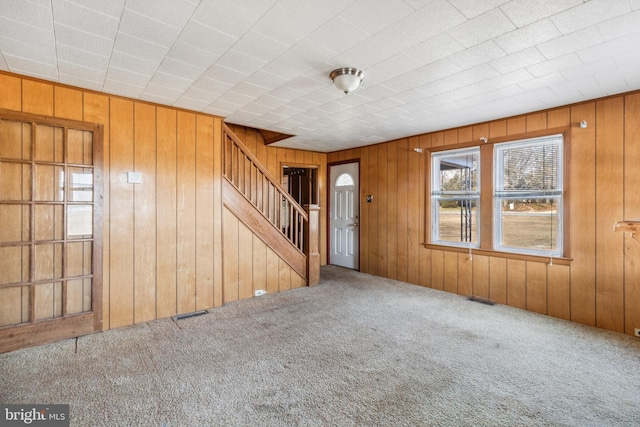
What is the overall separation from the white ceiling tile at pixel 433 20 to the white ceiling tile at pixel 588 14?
611 mm

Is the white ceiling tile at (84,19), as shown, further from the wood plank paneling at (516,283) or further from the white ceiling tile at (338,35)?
the wood plank paneling at (516,283)

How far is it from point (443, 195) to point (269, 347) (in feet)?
11.2

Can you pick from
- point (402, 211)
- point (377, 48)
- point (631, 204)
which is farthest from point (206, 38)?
point (631, 204)

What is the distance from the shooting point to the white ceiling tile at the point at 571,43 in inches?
83.4

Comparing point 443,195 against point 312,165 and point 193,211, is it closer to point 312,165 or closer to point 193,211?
point 312,165

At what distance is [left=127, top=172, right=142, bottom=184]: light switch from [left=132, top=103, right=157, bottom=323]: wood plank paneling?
35 millimetres

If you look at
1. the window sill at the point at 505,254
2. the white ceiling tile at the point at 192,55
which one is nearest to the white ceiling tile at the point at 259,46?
the white ceiling tile at the point at 192,55

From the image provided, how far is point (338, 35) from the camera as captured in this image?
218 cm

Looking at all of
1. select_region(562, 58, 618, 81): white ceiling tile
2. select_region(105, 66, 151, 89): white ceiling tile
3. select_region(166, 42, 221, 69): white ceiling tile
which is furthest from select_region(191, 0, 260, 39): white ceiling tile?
select_region(562, 58, 618, 81): white ceiling tile

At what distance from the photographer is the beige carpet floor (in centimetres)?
198

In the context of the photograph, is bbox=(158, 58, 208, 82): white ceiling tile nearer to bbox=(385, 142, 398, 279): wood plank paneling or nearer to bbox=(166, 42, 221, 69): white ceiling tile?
bbox=(166, 42, 221, 69): white ceiling tile

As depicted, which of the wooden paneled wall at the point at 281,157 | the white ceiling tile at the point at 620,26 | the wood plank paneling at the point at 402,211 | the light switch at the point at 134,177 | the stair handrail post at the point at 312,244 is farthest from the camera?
the wooden paneled wall at the point at 281,157

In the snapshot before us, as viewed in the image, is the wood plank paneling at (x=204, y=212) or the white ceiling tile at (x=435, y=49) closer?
the white ceiling tile at (x=435, y=49)

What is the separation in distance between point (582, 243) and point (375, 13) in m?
3.42
